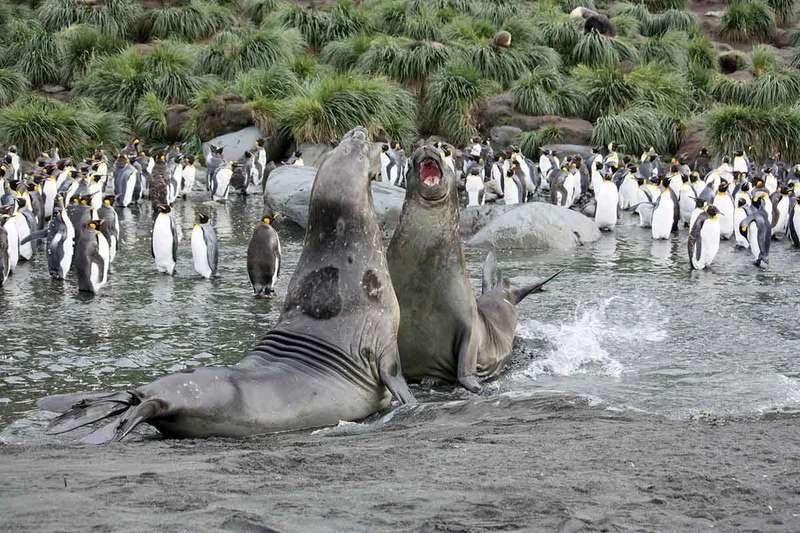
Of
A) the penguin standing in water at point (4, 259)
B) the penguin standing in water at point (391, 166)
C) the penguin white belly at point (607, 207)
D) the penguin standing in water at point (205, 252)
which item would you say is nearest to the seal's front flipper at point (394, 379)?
the penguin standing in water at point (205, 252)

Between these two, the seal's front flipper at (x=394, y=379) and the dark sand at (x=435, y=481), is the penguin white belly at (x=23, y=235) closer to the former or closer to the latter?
the seal's front flipper at (x=394, y=379)

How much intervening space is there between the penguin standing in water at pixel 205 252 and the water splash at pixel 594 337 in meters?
3.93

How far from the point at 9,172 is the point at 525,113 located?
463 inches

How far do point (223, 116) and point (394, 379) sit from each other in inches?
675

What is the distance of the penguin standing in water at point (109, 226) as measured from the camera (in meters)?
12.1

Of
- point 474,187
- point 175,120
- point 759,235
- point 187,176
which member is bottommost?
point 759,235

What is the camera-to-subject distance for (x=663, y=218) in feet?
48.3

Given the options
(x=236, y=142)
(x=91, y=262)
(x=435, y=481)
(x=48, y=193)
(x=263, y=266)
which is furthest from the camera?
(x=236, y=142)

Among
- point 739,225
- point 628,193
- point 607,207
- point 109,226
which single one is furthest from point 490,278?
point 628,193

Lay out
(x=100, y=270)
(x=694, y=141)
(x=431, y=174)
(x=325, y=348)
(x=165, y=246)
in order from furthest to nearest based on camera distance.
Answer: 1. (x=694, y=141)
2. (x=165, y=246)
3. (x=100, y=270)
4. (x=431, y=174)
5. (x=325, y=348)

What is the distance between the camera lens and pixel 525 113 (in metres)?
24.0

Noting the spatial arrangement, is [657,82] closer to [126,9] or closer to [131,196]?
[131,196]

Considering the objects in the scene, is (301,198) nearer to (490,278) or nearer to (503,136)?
(490,278)

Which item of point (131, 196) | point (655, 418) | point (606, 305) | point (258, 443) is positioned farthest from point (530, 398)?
point (131, 196)
